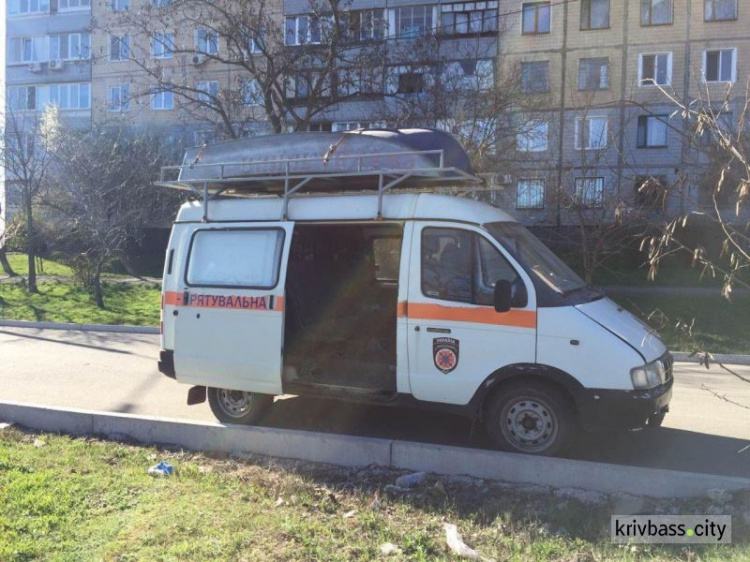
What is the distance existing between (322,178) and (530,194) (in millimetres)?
19933

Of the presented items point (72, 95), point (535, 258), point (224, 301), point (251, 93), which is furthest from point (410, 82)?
point (72, 95)

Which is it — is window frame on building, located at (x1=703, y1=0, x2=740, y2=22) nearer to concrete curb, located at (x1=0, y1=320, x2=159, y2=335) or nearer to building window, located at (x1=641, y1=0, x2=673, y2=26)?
building window, located at (x1=641, y1=0, x2=673, y2=26)

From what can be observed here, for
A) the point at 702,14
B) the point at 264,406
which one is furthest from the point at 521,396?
the point at 702,14

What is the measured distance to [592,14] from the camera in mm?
31969

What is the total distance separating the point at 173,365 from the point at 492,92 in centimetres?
1392

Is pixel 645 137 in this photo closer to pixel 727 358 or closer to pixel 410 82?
pixel 410 82

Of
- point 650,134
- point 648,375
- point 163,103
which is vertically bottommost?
point 648,375

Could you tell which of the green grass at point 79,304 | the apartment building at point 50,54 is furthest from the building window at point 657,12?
the apartment building at point 50,54

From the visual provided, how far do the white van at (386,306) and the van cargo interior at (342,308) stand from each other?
2 centimetres

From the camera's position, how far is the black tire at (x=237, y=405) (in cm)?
687

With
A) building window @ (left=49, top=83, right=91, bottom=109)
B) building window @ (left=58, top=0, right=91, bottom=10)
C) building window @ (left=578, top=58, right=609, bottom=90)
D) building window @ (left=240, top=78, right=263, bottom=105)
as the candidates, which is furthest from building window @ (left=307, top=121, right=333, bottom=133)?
building window @ (left=58, top=0, right=91, bottom=10)

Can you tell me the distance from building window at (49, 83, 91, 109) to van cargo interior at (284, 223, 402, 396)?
38.7 metres

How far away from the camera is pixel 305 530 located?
4.05m

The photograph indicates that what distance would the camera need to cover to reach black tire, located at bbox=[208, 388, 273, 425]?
271 inches
